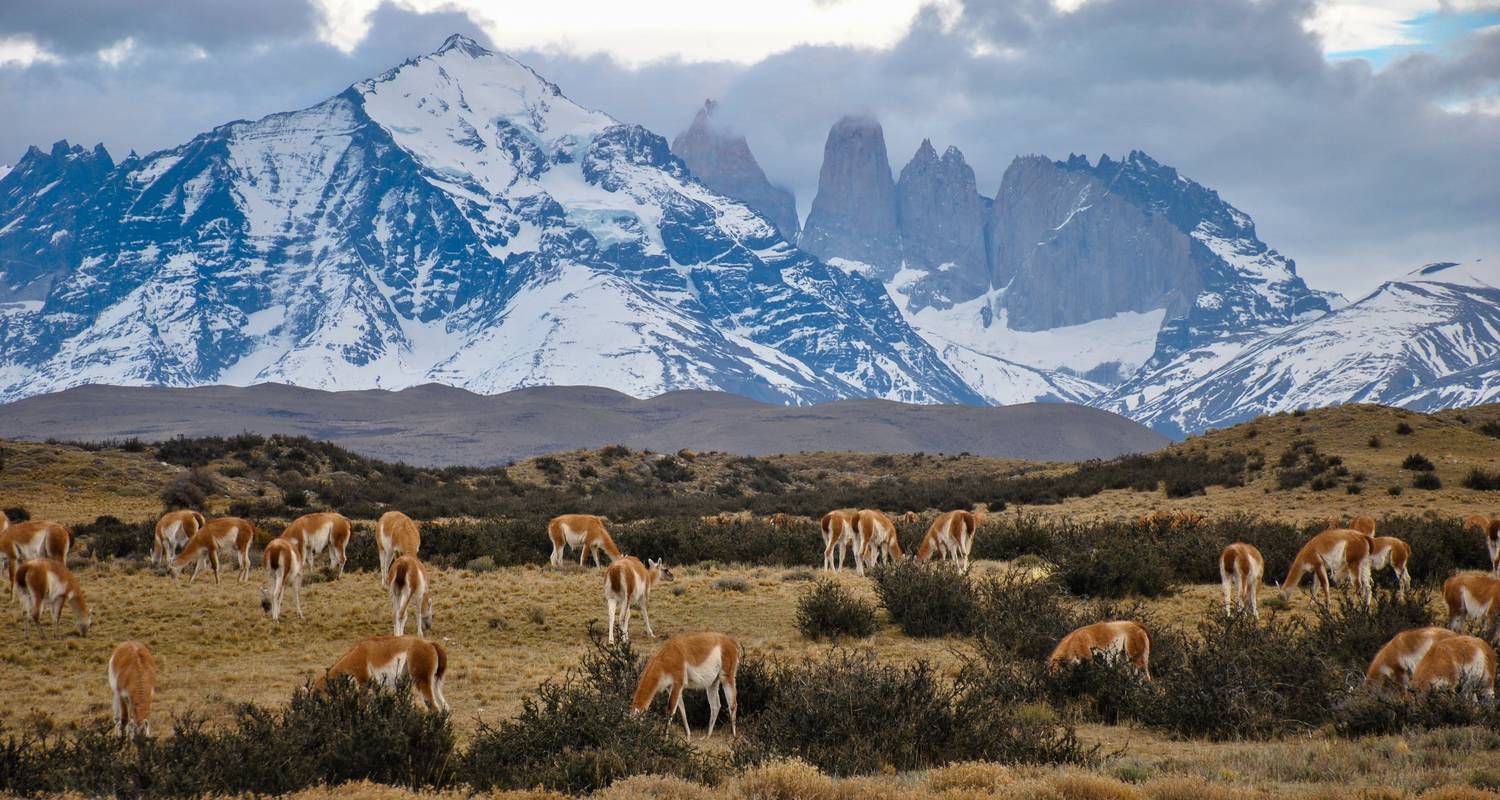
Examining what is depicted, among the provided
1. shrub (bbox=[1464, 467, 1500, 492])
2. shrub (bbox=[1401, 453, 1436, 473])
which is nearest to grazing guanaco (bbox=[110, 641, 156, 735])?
shrub (bbox=[1464, 467, 1500, 492])

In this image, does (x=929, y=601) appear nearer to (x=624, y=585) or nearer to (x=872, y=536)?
(x=624, y=585)

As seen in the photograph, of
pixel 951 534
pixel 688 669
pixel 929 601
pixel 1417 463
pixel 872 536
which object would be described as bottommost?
pixel 929 601

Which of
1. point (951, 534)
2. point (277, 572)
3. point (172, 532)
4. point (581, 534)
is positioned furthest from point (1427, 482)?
point (172, 532)

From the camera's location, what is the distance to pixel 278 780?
10.0 meters

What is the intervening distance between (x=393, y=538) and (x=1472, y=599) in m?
17.5

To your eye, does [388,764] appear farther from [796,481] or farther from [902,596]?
[796,481]

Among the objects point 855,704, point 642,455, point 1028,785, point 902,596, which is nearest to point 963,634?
point 902,596

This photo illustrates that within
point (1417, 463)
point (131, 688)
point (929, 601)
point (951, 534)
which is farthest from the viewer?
point (1417, 463)

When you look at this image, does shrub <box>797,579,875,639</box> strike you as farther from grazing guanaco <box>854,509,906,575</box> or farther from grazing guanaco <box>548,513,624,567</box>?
grazing guanaco <box>548,513,624,567</box>

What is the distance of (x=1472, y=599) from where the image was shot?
14695 mm

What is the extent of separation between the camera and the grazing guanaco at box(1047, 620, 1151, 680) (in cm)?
1393

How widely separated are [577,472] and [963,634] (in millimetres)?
44839

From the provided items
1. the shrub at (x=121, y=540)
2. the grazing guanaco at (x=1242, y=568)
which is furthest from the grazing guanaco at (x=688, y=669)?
the shrub at (x=121, y=540)

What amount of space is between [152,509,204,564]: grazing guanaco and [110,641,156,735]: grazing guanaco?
12.3 meters
